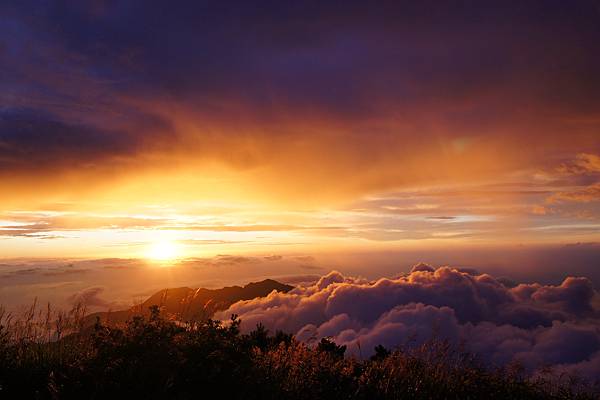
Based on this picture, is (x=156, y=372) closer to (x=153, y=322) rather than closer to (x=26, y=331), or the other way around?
(x=153, y=322)

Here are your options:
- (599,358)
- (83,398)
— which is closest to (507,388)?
(83,398)

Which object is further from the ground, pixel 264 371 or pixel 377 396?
pixel 264 371

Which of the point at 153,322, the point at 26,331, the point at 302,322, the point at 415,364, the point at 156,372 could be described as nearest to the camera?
the point at 156,372

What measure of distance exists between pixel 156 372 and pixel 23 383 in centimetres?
213

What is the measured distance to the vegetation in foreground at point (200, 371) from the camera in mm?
6344

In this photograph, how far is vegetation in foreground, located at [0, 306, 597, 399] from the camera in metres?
6.34

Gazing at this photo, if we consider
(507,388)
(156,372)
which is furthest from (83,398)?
(507,388)

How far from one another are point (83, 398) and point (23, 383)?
1468 millimetres

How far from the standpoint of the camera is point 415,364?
9.39 meters

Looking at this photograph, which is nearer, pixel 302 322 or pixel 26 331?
pixel 26 331

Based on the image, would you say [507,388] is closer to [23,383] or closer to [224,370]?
[224,370]

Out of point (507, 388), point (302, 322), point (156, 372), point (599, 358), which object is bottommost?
point (599, 358)

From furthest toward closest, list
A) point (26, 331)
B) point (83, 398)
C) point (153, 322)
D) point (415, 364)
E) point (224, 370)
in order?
point (415, 364) < point (26, 331) < point (153, 322) < point (224, 370) < point (83, 398)

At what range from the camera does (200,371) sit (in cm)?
685
